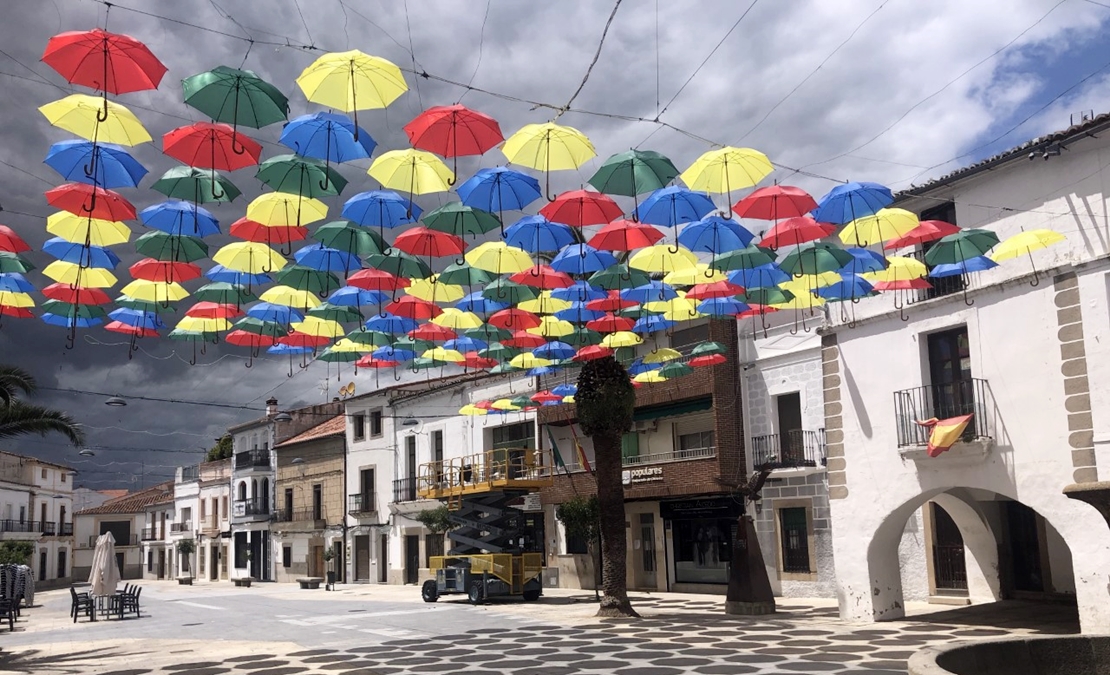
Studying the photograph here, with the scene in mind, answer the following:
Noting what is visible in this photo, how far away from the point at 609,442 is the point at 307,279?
8510 millimetres

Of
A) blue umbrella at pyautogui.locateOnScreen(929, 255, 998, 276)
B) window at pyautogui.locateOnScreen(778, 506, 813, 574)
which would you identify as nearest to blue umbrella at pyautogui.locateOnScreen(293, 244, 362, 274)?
blue umbrella at pyautogui.locateOnScreen(929, 255, 998, 276)

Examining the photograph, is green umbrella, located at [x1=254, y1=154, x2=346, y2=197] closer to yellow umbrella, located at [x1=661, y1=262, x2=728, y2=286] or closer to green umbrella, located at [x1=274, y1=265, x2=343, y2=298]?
green umbrella, located at [x1=274, y1=265, x2=343, y2=298]

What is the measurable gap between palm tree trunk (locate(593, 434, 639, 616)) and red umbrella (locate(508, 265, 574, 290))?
5.71m

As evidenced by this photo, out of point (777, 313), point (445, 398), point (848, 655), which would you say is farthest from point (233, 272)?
point (445, 398)

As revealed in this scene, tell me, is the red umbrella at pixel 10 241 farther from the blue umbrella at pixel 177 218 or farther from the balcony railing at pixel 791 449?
the balcony railing at pixel 791 449

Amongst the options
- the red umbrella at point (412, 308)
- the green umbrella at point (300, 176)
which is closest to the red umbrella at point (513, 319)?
the red umbrella at point (412, 308)

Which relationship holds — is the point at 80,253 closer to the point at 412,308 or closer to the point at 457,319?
the point at 412,308

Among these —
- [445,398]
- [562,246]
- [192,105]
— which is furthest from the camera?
[445,398]

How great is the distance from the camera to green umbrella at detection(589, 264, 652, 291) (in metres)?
18.6

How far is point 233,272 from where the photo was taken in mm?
17812

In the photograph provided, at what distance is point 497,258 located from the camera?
16.7m

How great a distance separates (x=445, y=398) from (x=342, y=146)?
28879 millimetres

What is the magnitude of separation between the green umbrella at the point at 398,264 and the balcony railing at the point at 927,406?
9754 mm

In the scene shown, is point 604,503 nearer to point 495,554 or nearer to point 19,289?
point 495,554
